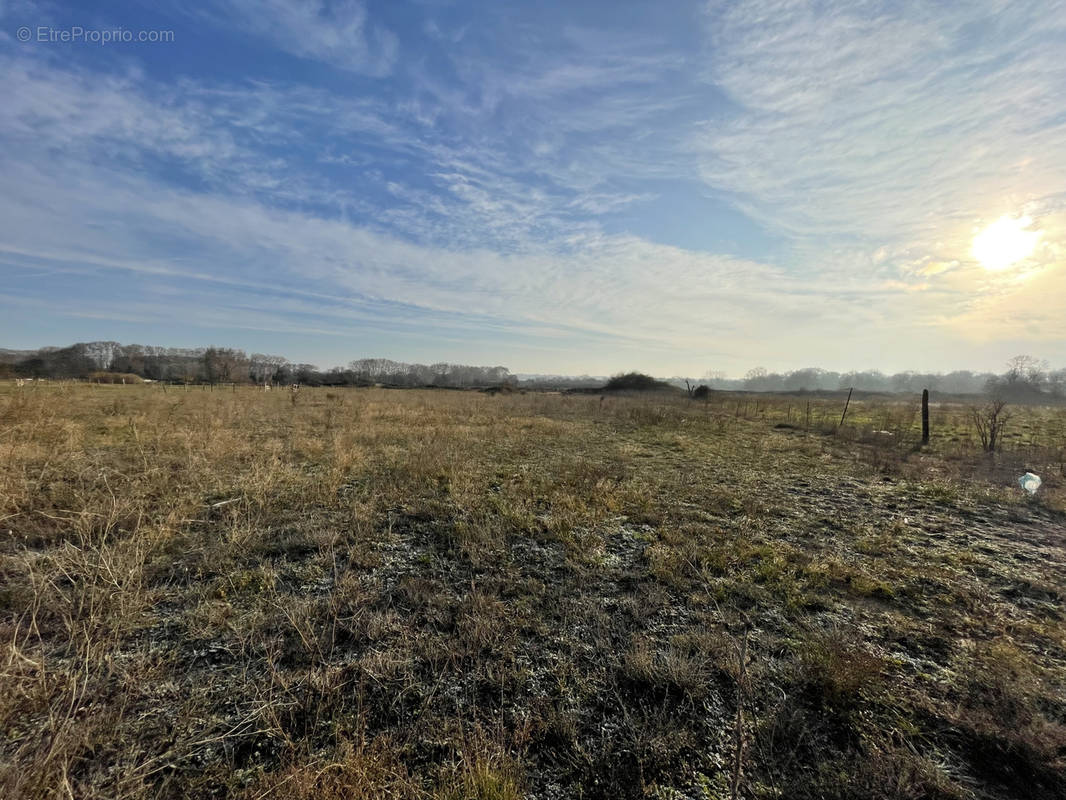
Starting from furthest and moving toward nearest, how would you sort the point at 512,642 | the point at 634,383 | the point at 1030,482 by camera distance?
1. the point at 634,383
2. the point at 1030,482
3. the point at 512,642

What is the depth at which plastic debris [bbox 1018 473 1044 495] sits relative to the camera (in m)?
8.74

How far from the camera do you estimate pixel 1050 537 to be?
6.21 meters

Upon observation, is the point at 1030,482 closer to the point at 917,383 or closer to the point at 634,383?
the point at 634,383

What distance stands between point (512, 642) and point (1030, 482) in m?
13.2

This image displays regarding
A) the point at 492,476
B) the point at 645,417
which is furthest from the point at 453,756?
the point at 645,417

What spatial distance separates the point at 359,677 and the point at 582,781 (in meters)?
1.63

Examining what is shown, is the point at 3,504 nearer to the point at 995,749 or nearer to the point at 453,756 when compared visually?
the point at 453,756

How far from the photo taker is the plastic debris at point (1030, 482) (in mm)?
8742

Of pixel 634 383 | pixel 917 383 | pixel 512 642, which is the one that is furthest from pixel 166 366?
pixel 917 383

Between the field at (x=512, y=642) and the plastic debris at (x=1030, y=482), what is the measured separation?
4.86 ft

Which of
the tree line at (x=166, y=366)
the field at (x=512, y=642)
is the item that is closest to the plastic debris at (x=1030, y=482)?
the field at (x=512, y=642)

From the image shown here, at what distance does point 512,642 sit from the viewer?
3268mm

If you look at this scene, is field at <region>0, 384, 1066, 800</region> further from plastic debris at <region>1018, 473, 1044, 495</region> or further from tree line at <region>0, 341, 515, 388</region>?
tree line at <region>0, 341, 515, 388</region>

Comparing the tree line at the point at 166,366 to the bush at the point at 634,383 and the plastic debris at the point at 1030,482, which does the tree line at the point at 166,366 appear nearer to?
the bush at the point at 634,383
